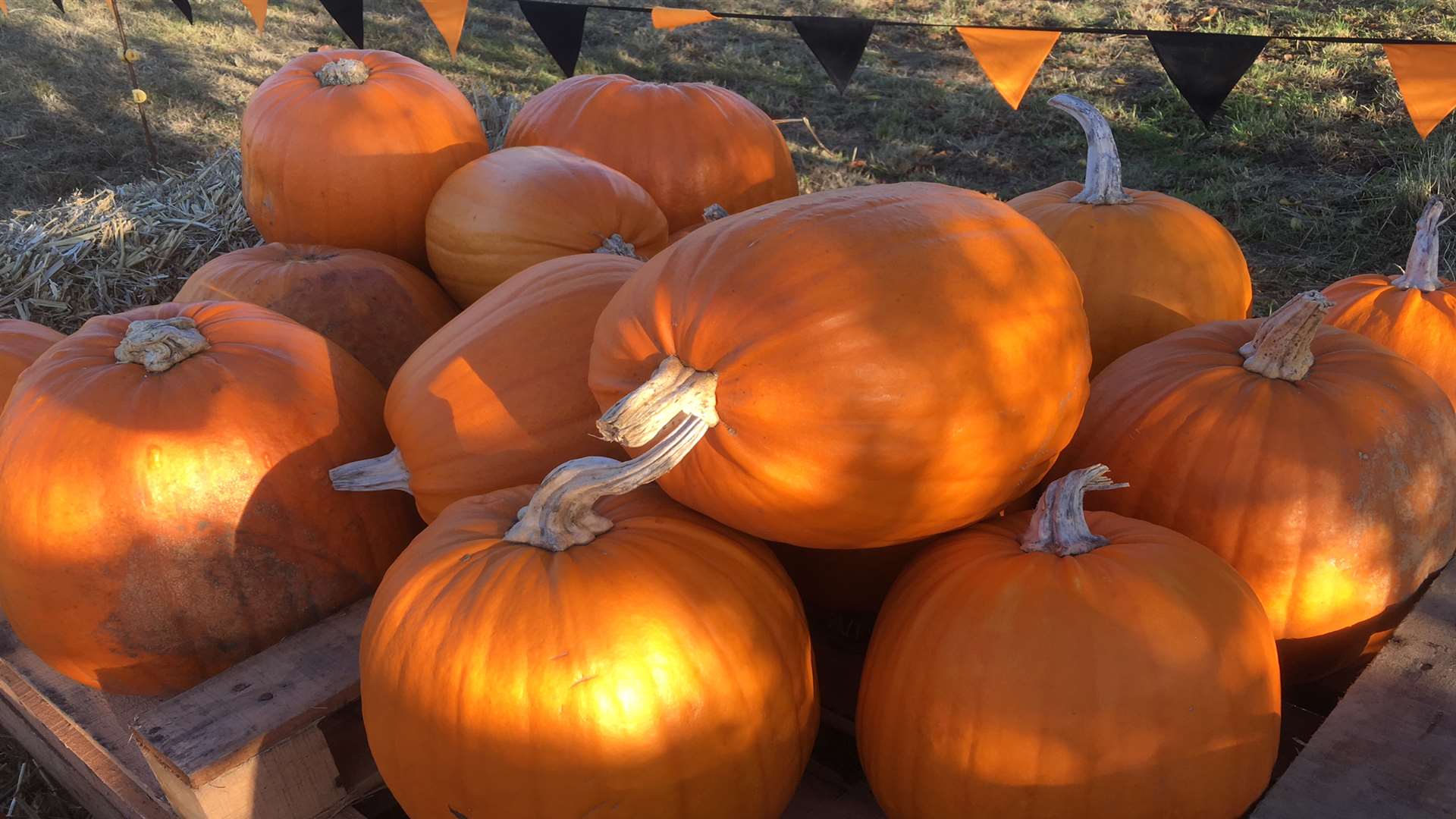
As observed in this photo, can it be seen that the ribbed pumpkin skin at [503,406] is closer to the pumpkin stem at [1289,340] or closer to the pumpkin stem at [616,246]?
the pumpkin stem at [616,246]

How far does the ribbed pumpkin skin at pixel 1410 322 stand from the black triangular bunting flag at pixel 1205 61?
912 millimetres

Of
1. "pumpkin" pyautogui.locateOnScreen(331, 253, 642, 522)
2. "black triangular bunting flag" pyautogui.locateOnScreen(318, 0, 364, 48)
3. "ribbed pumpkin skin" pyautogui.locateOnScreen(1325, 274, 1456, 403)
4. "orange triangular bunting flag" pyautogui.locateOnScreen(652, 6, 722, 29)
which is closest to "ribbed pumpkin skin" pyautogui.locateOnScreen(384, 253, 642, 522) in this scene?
"pumpkin" pyautogui.locateOnScreen(331, 253, 642, 522)

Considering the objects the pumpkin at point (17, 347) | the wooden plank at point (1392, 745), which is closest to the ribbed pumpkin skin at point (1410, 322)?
the wooden plank at point (1392, 745)

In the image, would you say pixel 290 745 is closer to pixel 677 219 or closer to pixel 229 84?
pixel 677 219

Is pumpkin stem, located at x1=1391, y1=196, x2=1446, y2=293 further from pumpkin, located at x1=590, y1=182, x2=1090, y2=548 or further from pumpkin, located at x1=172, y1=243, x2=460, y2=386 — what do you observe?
pumpkin, located at x1=172, y1=243, x2=460, y2=386

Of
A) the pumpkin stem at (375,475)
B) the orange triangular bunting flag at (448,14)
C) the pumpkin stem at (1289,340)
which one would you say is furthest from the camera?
the orange triangular bunting flag at (448,14)

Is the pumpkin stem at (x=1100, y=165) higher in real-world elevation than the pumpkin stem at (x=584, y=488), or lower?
higher

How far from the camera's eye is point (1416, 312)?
2.43 metres

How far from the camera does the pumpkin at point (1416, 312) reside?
2391mm

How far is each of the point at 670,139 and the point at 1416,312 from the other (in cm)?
190

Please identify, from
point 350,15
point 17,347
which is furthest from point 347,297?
point 350,15

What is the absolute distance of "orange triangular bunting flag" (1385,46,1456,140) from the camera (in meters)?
→ 2.84

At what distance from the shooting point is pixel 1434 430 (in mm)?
1704

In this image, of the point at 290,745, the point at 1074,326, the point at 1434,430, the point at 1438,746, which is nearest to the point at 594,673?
the point at 290,745
